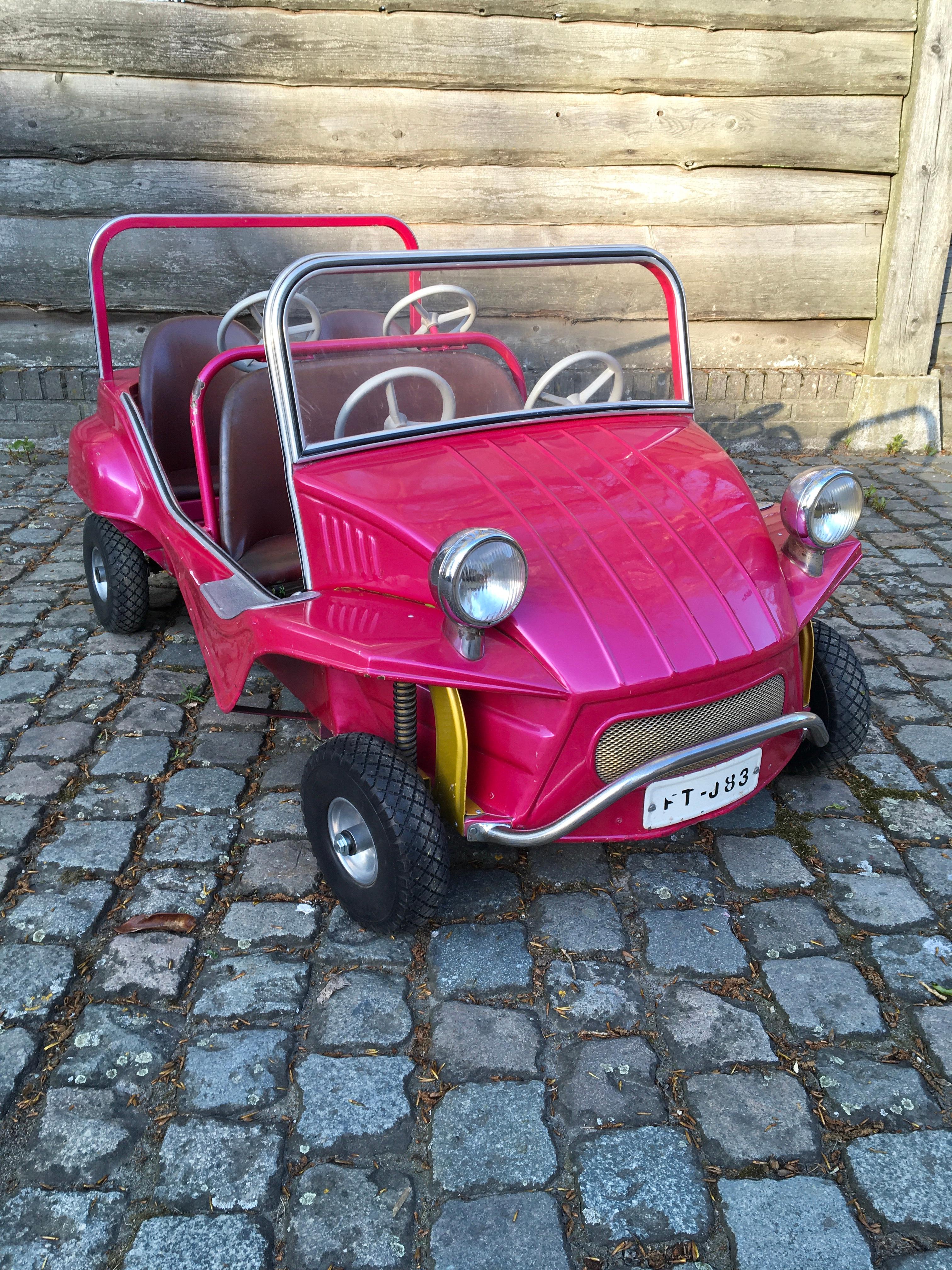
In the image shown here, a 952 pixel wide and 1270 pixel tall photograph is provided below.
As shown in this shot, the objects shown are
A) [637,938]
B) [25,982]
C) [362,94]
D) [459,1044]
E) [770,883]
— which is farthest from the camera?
[362,94]

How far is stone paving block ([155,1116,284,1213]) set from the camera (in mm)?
1665

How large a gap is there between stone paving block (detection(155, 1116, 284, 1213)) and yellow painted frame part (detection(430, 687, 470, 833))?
0.70 meters

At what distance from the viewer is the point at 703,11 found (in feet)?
17.3

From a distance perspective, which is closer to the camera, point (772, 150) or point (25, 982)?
point (25, 982)

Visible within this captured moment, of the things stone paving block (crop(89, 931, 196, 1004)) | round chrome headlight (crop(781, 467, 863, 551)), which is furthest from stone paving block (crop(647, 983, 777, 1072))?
round chrome headlight (crop(781, 467, 863, 551))

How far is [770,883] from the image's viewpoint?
7.95 feet

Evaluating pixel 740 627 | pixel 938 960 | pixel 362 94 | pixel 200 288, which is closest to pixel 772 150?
pixel 362 94

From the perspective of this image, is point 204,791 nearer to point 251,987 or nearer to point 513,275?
point 251,987

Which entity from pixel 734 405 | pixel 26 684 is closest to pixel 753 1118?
pixel 26 684

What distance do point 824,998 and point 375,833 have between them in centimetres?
96

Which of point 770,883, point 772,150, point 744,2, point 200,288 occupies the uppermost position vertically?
point 744,2

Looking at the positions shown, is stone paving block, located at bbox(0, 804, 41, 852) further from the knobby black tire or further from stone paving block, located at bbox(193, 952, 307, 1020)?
the knobby black tire

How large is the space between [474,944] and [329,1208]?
0.67 m

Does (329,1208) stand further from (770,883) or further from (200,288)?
(200,288)
